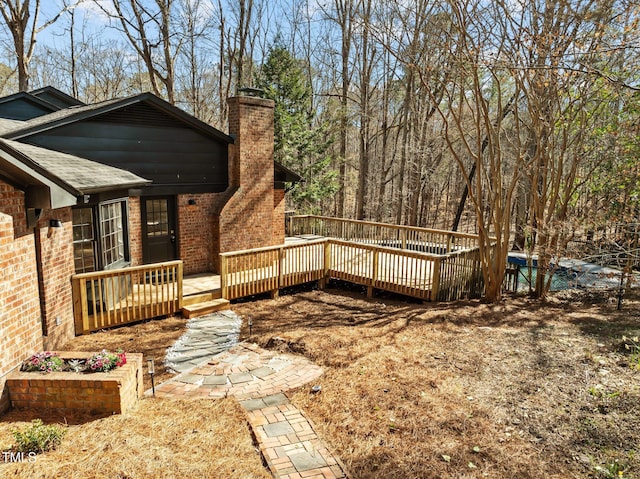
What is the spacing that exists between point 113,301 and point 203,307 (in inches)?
67.0

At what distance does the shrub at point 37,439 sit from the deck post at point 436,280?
7.67 metres

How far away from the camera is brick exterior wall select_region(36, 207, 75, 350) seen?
6094 mm

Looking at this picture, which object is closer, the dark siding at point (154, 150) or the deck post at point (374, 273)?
the dark siding at point (154, 150)

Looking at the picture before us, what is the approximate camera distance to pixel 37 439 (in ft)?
12.4

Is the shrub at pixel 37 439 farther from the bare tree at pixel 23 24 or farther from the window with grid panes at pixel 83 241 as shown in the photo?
the bare tree at pixel 23 24

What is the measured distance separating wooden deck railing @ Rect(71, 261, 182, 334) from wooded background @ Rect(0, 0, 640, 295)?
668cm

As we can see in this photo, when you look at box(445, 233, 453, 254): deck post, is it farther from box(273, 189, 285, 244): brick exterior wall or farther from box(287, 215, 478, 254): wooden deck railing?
box(273, 189, 285, 244): brick exterior wall

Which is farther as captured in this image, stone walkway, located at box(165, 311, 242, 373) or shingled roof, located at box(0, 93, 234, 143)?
shingled roof, located at box(0, 93, 234, 143)

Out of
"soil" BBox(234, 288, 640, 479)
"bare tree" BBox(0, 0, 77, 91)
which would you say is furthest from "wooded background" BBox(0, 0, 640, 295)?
"soil" BBox(234, 288, 640, 479)

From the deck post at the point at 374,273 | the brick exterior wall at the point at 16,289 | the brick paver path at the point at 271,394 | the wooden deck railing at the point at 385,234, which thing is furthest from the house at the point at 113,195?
the deck post at the point at 374,273

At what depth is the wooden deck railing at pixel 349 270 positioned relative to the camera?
9.63 metres

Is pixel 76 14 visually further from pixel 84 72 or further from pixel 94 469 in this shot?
pixel 94 469

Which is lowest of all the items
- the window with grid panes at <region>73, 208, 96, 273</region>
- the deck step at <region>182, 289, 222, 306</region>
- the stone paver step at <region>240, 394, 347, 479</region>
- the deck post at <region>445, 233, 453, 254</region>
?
the stone paver step at <region>240, 394, 347, 479</region>

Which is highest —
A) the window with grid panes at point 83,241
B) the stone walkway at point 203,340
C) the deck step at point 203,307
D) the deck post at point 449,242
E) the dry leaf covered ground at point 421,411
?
the window with grid panes at point 83,241
